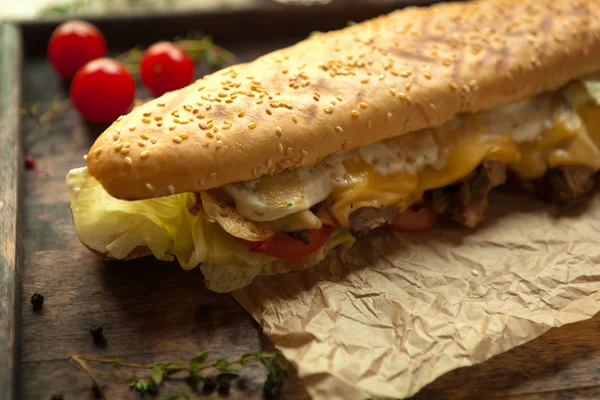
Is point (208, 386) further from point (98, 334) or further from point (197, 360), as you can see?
point (98, 334)

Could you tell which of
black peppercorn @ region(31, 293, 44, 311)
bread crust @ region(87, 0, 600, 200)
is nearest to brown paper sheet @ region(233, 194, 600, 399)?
bread crust @ region(87, 0, 600, 200)

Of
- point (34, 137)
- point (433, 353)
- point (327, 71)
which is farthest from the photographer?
point (34, 137)

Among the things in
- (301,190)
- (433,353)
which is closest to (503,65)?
(301,190)

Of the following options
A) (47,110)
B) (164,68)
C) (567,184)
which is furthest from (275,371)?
(47,110)

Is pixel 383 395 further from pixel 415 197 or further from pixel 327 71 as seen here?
pixel 327 71

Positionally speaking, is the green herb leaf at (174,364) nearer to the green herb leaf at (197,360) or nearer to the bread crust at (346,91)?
the green herb leaf at (197,360)

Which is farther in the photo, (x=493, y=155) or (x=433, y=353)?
(x=493, y=155)

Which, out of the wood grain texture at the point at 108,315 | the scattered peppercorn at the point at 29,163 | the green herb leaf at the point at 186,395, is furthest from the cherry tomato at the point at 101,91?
the green herb leaf at the point at 186,395
